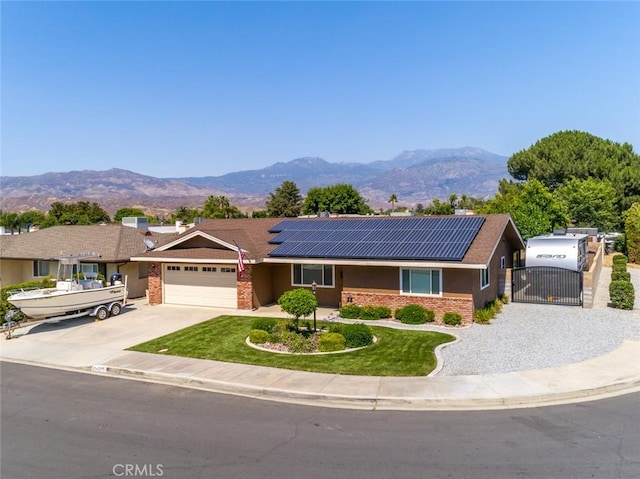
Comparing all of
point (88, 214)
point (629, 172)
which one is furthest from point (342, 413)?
point (88, 214)

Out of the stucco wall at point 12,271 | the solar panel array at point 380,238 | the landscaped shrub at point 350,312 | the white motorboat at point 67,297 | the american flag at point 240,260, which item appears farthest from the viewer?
the stucco wall at point 12,271

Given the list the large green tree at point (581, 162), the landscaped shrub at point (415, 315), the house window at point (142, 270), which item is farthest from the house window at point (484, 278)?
the large green tree at point (581, 162)

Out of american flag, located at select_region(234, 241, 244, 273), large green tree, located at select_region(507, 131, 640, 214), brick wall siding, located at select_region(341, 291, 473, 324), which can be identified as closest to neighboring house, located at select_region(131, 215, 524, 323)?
brick wall siding, located at select_region(341, 291, 473, 324)

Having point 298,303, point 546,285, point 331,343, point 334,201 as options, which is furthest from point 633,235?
point 334,201

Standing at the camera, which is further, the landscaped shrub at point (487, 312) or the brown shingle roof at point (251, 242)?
the brown shingle roof at point (251, 242)

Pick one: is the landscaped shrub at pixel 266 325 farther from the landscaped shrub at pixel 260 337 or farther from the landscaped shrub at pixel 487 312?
the landscaped shrub at pixel 487 312

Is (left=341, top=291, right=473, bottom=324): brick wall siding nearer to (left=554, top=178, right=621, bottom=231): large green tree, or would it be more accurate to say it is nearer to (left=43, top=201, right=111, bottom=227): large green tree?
(left=554, top=178, right=621, bottom=231): large green tree

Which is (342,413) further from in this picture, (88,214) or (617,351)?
(88,214)

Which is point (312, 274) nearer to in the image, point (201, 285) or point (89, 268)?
point (201, 285)
